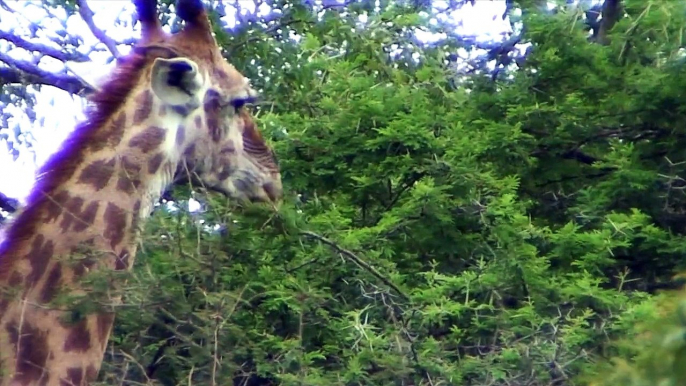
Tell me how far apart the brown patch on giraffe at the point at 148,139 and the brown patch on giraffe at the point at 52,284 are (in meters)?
0.51

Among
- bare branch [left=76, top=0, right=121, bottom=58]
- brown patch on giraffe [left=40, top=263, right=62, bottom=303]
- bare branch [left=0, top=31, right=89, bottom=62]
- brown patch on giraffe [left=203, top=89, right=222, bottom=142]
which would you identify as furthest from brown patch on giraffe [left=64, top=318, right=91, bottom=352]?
bare branch [left=0, top=31, right=89, bottom=62]

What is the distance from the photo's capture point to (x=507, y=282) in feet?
15.1

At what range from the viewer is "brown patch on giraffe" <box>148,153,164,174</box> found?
3740 millimetres

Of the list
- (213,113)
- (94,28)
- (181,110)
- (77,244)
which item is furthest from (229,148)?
→ (94,28)

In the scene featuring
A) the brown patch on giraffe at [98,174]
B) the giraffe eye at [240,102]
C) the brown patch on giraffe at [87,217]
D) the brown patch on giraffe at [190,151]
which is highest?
the giraffe eye at [240,102]

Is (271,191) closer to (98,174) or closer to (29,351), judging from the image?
(98,174)

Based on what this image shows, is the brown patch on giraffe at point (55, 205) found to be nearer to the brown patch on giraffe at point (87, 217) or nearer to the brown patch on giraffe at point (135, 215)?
the brown patch on giraffe at point (87, 217)

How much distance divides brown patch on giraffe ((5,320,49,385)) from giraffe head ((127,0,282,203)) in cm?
77

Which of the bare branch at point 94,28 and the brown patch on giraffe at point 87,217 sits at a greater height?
the brown patch on giraffe at point 87,217

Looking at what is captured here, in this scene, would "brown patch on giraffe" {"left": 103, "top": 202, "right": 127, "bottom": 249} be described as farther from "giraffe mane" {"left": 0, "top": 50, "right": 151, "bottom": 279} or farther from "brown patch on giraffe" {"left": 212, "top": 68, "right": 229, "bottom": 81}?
"brown patch on giraffe" {"left": 212, "top": 68, "right": 229, "bottom": 81}

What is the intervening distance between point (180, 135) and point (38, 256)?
0.70 meters

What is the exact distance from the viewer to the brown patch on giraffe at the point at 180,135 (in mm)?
3909

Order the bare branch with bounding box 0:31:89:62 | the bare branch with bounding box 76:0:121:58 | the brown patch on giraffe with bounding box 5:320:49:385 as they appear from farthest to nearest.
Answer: the bare branch with bounding box 0:31:89:62
the bare branch with bounding box 76:0:121:58
the brown patch on giraffe with bounding box 5:320:49:385

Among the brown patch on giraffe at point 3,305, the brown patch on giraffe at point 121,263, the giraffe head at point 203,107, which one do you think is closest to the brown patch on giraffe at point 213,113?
the giraffe head at point 203,107
